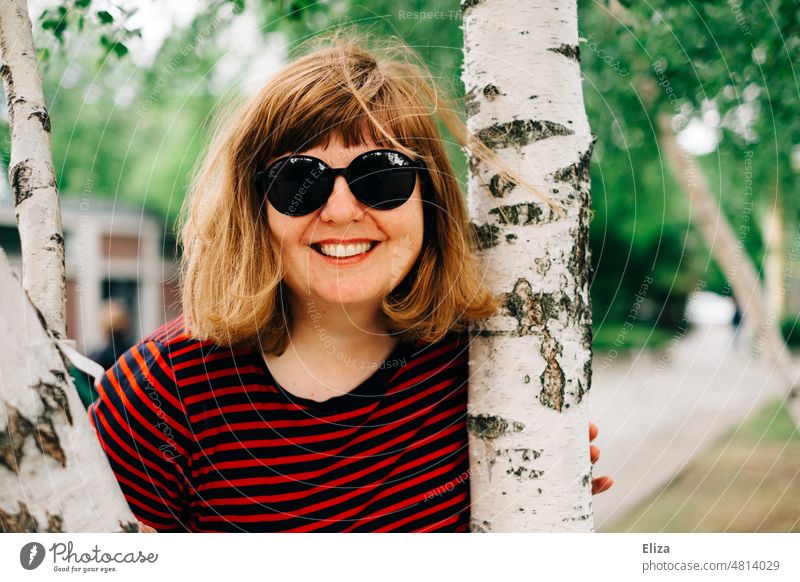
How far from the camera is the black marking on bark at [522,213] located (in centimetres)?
103

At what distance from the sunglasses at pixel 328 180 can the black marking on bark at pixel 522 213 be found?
19 cm

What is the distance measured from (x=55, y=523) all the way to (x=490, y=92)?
35.6 inches

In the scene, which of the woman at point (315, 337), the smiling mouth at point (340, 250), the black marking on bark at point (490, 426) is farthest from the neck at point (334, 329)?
the black marking on bark at point (490, 426)

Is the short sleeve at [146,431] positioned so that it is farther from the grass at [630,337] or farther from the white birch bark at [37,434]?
the grass at [630,337]

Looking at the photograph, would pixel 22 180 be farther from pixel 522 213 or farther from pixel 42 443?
pixel 522 213

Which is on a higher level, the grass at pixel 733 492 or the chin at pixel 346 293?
the chin at pixel 346 293

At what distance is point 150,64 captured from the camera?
276 centimetres

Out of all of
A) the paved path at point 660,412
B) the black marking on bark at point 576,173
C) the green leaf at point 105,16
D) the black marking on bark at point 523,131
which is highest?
the green leaf at point 105,16

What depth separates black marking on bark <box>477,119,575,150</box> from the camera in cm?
103

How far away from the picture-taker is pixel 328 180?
1043 mm

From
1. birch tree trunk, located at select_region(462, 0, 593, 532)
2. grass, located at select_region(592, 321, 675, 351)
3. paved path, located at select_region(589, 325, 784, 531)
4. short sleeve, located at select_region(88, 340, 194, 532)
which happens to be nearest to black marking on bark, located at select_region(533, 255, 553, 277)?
birch tree trunk, located at select_region(462, 0, 593, 532)

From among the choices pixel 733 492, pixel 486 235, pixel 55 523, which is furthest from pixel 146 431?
pixel 733 492
